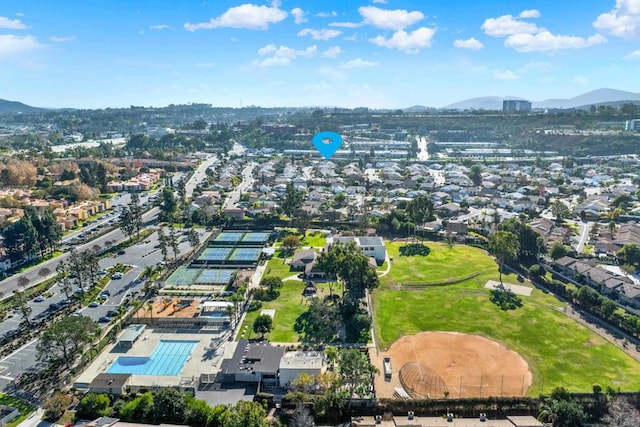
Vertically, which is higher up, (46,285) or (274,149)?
(274,149)

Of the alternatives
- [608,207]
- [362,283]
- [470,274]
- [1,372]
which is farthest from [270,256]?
[608,207]

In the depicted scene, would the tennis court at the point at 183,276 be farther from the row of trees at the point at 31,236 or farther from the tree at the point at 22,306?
the row of trees at the point at 31,236

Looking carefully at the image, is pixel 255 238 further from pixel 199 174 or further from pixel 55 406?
pixel 199 174

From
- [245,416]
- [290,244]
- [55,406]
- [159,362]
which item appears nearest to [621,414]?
[245,416]

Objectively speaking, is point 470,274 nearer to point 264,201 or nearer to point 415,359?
point 415,359

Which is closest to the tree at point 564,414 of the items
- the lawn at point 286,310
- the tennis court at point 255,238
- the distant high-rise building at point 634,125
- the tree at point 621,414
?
the tree at point 621,414

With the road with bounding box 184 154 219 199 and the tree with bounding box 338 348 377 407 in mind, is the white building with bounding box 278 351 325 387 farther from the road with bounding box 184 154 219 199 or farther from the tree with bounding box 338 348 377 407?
the road with bounding box 184 154 219 199
